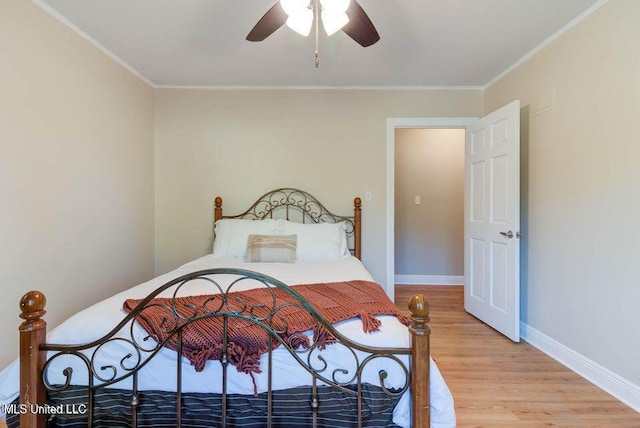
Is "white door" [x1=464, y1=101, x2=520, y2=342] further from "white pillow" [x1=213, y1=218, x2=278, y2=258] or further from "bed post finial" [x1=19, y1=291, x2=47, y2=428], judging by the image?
"bed post finial" [x1=19, y1=291, x2=47, y2=428]

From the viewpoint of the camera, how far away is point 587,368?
2150 mm

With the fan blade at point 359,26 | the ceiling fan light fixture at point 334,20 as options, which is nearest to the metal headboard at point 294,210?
the fan blade at point 359,26

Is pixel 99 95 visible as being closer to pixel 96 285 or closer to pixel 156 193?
pixel 156 193

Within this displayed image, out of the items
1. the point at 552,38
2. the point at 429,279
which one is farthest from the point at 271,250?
the point at 429,279

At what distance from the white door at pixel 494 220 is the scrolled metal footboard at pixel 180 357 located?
6.28 ft

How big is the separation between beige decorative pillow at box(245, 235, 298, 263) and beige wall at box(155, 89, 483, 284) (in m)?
0.77

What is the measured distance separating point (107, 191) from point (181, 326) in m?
1.99

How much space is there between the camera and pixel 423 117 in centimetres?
341

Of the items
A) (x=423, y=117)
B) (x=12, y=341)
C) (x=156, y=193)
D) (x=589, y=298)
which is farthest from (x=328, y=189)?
(x=12, y=341)

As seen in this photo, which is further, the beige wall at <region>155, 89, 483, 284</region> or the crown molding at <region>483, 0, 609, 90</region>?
the beige wall at <region>155, 89, 483, 284</region>

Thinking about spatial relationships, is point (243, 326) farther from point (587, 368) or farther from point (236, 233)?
point (587, 368)

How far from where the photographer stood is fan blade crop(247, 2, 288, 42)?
1.72 m

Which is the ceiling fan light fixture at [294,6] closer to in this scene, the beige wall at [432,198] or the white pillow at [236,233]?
the white pillow at [236,233]

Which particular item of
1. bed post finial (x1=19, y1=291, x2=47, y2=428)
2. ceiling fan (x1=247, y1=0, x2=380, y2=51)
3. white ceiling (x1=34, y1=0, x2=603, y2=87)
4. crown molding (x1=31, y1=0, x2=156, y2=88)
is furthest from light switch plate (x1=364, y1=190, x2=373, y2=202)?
bed post finial (x1=19, y1=291, x2=47, y2=428)
